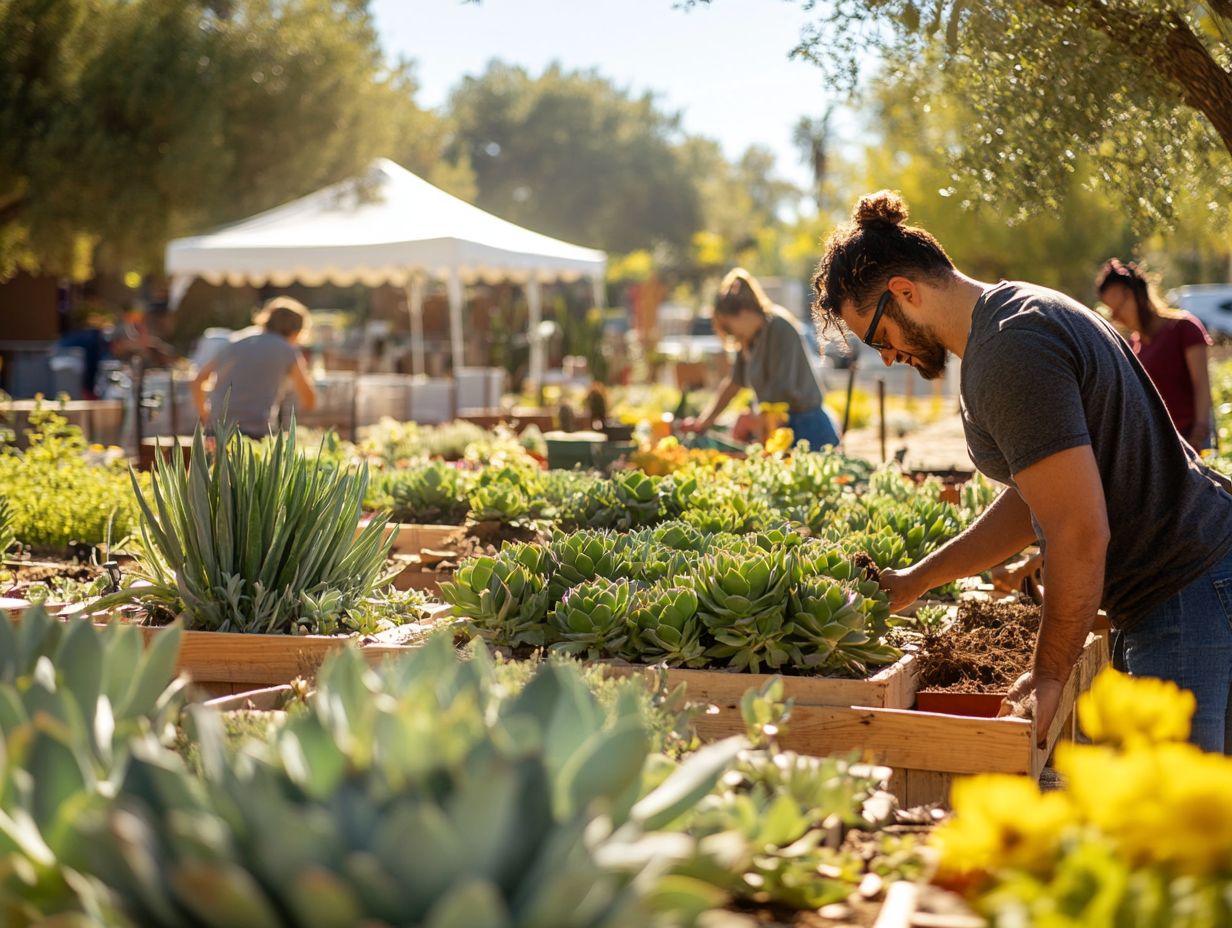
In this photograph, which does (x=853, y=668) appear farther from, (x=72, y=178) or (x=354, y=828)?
(x=72, y=178)

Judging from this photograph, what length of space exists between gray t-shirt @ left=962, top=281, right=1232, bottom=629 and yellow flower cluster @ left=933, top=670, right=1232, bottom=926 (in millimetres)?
1227

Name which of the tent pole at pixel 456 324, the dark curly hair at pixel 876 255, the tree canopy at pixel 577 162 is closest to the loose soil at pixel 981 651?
the dark curly hair at pixel 876 255

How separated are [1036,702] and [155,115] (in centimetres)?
1811

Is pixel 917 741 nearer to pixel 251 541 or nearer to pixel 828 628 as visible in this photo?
pixel 828 628

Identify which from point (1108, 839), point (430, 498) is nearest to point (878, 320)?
point (1108, 839)

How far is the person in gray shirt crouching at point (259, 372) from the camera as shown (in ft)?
26.5

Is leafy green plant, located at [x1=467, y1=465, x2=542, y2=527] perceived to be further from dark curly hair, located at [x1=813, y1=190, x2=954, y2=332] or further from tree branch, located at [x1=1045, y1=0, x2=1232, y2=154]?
tree branch, located at [x1=1045, y1=0, x2=1232, y2=154]

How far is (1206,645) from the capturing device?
2775mm

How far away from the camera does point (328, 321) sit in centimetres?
3416

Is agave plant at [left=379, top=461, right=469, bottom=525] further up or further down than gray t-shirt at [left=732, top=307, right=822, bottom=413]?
further down

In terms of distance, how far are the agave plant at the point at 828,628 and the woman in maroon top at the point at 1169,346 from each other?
3612 millimetres

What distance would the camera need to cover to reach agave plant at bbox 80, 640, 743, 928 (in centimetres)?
130

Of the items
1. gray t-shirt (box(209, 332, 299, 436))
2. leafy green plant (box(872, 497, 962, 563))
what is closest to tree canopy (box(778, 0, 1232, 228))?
leafy green plant (box(872, 497, 962, 563))

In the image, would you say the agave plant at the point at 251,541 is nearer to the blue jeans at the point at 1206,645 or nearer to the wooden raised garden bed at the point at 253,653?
the wooden raised garden bed at the point at 253,653
